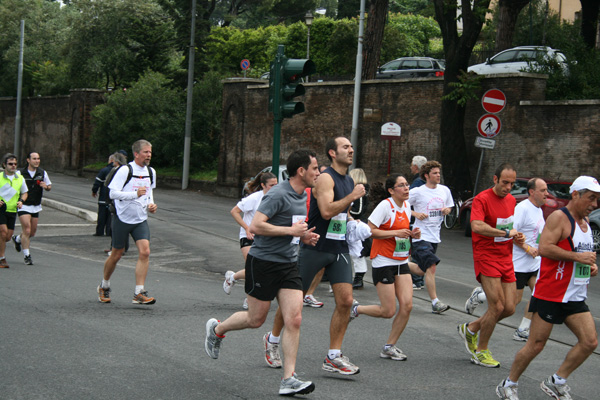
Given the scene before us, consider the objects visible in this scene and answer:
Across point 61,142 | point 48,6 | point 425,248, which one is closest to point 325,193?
point 425,248

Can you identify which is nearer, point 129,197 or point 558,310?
point 558,310

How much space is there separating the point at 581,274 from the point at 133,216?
5323mm

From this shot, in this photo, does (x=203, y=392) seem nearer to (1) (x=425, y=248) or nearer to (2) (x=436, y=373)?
(2) (x=436, y=373)

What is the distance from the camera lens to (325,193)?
657 cm

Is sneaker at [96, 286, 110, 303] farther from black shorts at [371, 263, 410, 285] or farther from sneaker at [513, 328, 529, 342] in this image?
sneaker at [513, 328, 529, 342]

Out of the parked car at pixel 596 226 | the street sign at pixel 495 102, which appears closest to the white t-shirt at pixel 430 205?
the parked car at pixel 596 226

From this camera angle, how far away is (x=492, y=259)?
7266 millimetres

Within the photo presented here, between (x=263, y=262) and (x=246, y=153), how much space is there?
2761 cm

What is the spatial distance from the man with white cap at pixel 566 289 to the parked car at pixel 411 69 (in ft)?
86.9

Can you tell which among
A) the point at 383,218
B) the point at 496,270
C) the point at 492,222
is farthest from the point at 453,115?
the point at 496,270

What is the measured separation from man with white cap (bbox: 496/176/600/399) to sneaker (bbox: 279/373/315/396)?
57.7 inches

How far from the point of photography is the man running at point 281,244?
605 centimetres

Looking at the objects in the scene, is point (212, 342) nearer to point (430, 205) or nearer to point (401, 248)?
point (401, 248)

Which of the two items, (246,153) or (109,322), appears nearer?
(109,322)
